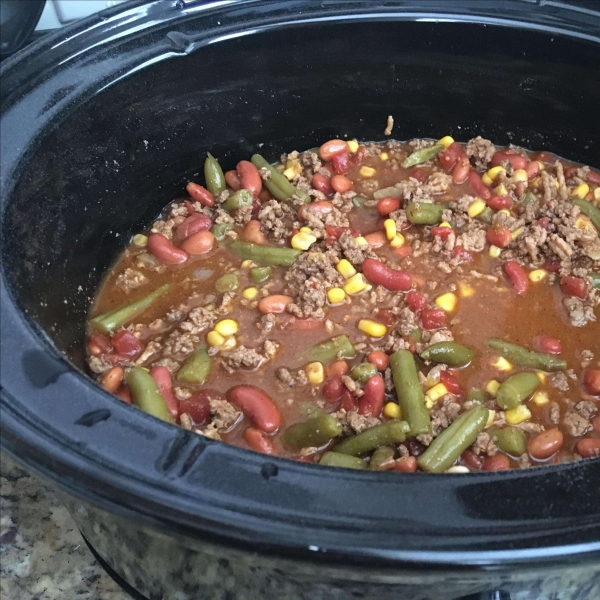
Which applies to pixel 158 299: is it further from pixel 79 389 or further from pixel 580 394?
pixel 580 394

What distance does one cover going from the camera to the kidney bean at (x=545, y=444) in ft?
7.31

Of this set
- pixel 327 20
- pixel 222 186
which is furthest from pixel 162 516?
pixel 327 20

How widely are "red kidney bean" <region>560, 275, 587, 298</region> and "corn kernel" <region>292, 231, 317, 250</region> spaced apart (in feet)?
3.37

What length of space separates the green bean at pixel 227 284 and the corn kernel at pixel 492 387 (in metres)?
1.03

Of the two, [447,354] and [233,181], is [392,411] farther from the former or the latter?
[233,181]

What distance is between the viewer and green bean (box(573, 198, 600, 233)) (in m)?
3.01

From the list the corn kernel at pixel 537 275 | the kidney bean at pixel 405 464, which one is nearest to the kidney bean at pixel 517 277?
the corn kernel at pixel 537 275

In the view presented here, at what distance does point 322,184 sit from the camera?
10.3 feet

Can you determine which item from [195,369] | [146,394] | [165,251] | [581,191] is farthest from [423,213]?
[146,394]

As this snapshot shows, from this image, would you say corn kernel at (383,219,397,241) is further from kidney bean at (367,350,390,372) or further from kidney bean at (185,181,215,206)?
kidney bean at (185,181,215,206)

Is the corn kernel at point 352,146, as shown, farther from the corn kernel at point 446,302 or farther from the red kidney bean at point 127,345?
the red kidney bean at point 127,345

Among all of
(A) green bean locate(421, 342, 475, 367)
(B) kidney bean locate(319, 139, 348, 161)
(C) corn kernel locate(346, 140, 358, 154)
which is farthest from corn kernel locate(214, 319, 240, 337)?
(C) corn kernel locate(346, 140, 358, 154)

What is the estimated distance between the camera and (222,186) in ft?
10.2

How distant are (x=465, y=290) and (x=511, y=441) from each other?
75 centimetres
